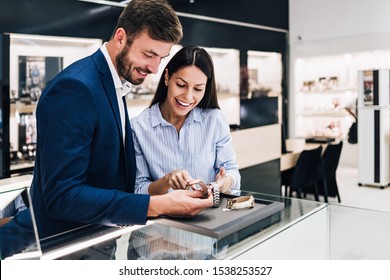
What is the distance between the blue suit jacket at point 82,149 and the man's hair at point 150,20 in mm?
127

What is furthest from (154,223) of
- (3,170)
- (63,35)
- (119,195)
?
(63,35)

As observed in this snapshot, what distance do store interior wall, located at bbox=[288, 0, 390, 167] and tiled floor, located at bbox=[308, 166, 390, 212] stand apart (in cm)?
142

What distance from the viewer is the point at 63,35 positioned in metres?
3.95

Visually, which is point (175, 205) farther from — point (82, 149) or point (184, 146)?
point (184, 146)

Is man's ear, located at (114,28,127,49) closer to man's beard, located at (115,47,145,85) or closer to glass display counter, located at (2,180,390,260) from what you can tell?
man's beard, located at (115,47,145,85)

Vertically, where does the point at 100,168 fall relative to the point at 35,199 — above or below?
above

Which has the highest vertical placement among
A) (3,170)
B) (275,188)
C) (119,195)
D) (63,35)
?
(63,35)

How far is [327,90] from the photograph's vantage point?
804cm

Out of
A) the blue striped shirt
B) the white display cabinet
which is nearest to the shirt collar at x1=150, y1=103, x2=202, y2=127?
the blue striped shirt

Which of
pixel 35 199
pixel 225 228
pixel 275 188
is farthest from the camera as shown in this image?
pixel 275 188

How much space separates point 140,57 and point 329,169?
14.9ft

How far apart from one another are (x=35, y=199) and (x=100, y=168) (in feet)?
0.83

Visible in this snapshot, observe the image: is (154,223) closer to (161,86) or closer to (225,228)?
(225,228)

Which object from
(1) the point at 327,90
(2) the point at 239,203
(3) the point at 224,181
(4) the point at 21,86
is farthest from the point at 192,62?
(1) the point at 327,90
